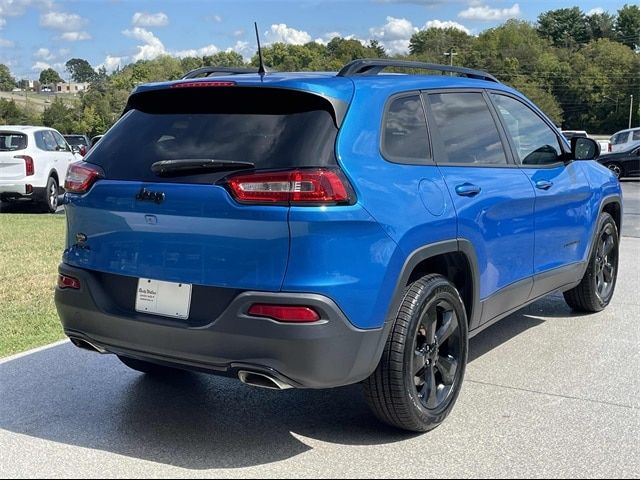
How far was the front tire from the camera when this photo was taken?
338 cm

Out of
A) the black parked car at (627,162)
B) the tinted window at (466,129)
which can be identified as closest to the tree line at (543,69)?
the black parked car at (627,162)

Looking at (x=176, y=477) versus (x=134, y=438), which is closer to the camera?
(x=176, y=477)

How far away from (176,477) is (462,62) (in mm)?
108974

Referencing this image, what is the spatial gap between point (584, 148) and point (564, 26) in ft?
503

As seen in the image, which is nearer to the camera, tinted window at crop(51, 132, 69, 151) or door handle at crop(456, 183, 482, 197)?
door handle at crop(456, 183, 482, 197)

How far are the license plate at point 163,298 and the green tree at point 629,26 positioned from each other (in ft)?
492

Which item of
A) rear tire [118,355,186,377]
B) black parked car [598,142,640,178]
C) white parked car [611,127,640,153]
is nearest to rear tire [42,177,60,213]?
rear tire [118,355,186,377]

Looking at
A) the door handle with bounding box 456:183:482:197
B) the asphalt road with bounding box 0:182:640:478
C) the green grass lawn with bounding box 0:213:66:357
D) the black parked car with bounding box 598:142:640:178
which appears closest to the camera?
the asphalt road with bounding box 0:182:640:478

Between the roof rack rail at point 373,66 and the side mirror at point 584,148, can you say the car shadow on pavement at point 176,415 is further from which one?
the side mirror at point 584,148

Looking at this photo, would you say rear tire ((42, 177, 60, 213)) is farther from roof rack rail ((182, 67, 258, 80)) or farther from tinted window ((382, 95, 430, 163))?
tinted window ((382, 95, 430, 163))

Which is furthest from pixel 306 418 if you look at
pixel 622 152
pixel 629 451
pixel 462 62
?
pixel 462 62

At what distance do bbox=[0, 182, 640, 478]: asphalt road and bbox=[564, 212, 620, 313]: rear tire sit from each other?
0.92m

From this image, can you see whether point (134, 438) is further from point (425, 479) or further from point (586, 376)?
point (586, 376)

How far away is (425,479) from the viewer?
10.4 feet
